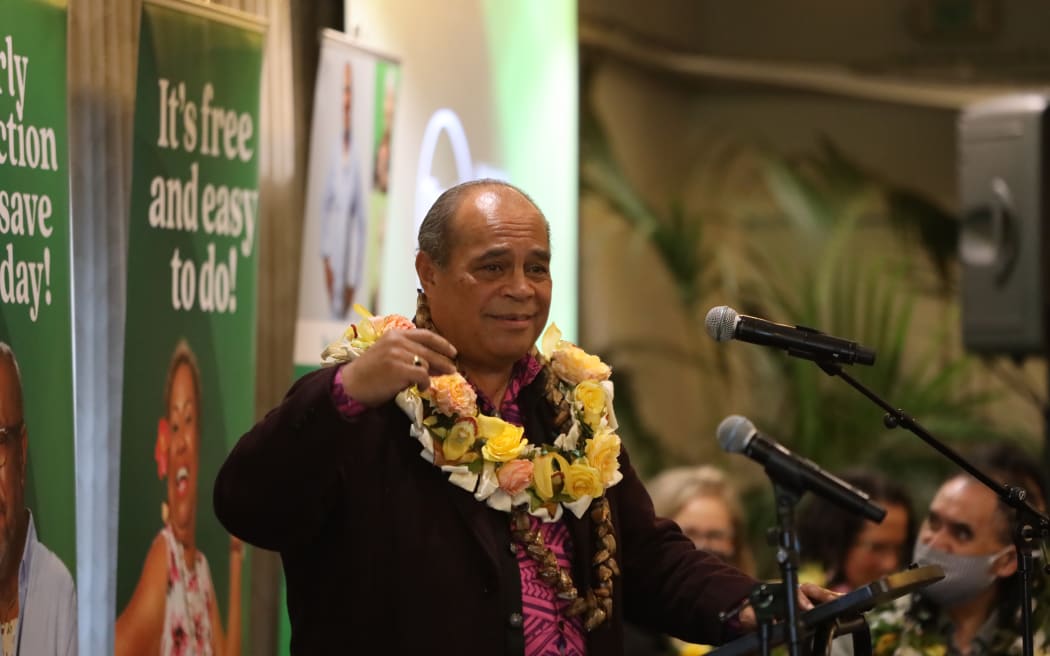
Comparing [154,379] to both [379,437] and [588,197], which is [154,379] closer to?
[379,437]

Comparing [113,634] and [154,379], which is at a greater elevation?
[154,379]

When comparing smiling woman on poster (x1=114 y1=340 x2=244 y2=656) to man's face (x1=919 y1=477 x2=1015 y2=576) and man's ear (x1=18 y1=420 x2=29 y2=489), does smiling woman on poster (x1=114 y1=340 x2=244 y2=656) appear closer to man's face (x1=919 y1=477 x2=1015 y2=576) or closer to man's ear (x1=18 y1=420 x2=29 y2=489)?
man's ear (x1=18 y1=420 x2=29 y2=489)

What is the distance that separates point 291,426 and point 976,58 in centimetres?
711

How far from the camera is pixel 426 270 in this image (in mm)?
2900

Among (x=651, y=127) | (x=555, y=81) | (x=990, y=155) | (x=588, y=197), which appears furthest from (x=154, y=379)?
(x=651, y=127)

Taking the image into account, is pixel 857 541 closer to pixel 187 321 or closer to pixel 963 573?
pixel 963 573

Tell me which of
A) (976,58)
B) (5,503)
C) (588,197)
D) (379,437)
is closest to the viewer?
(379,437)

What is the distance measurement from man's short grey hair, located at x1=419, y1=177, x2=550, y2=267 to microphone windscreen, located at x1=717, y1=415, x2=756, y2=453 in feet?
2.56

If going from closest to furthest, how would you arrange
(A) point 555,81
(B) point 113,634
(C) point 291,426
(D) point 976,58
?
(C) point 291,426
(B) point 113,634
(A) point 555,81
(D) point 976,58

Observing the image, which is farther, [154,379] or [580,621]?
[154,379]

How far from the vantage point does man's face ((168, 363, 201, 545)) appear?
3.45 meters

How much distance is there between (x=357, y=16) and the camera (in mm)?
4195

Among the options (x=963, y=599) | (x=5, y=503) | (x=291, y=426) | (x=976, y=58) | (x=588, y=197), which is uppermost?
(x=976, y=58)

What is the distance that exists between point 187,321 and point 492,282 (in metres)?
0.97
